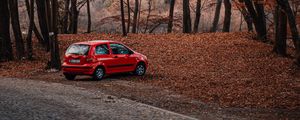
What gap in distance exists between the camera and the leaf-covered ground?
1614 centimetres

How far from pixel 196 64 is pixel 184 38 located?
898cm

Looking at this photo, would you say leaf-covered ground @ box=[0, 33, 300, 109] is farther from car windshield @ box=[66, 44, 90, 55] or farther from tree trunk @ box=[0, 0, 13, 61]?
car windshield @ box=[66, 44, 90, 55]

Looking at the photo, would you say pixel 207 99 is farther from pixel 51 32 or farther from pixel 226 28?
pixel 226 28

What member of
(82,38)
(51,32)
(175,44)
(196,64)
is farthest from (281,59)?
(82,38)

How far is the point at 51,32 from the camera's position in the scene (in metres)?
22.7

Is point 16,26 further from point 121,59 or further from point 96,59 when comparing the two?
point 96,59

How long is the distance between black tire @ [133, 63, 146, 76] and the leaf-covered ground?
1.42ft

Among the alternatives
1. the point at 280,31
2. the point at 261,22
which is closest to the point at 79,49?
the point at 280,31

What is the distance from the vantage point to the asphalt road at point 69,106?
11.4m

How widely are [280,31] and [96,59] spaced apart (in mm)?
11750

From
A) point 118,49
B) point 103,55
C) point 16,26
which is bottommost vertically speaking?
point 103,55

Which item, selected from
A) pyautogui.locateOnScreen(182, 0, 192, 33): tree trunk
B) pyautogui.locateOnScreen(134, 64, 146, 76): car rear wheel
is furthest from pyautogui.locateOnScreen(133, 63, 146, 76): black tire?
pyautogui.locateOnScreen(182, 0, 192, 33): tree trunk

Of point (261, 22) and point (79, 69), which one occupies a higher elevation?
point (261, 22)

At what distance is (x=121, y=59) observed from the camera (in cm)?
2000
